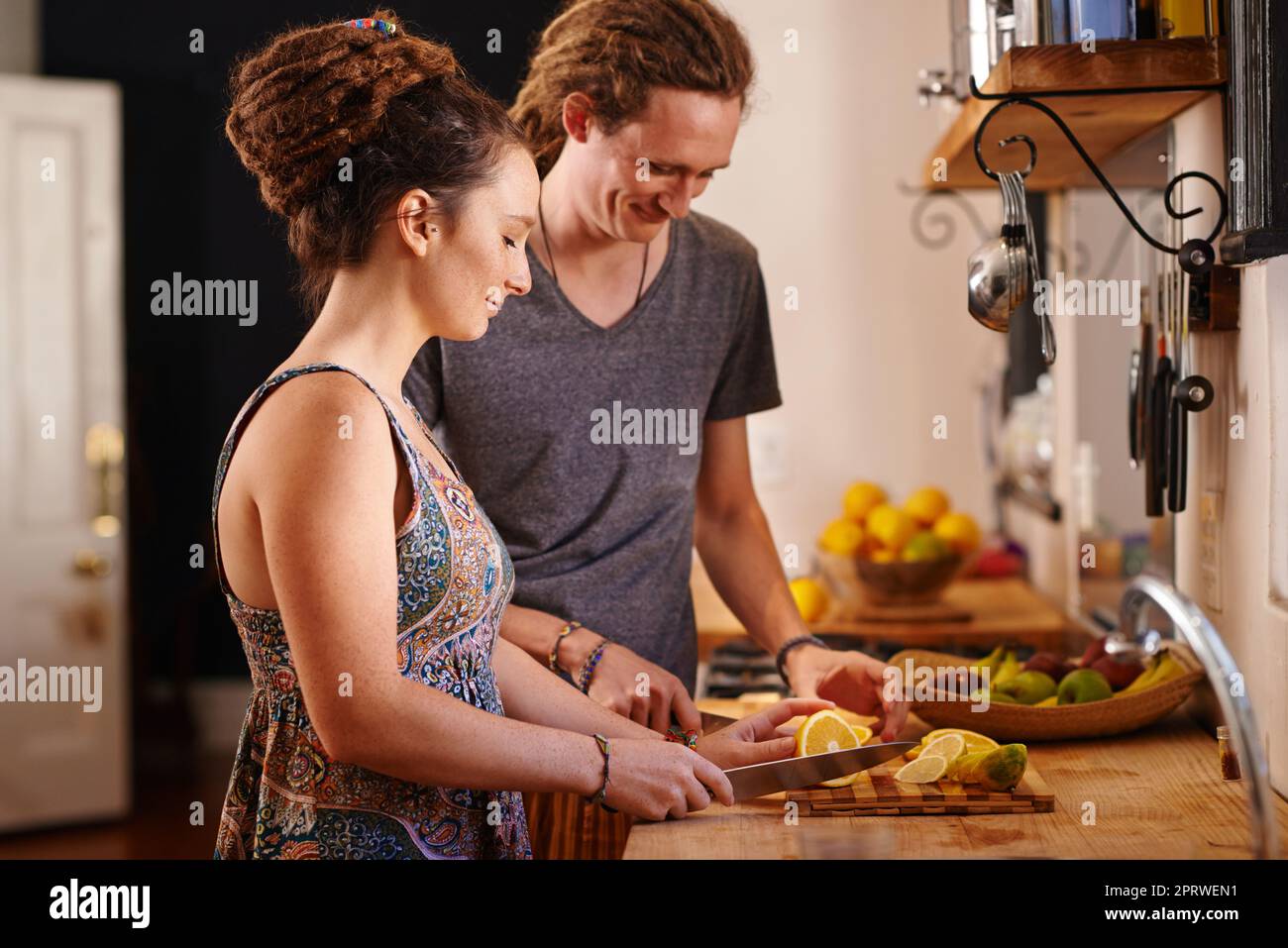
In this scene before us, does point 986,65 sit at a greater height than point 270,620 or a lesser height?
greater

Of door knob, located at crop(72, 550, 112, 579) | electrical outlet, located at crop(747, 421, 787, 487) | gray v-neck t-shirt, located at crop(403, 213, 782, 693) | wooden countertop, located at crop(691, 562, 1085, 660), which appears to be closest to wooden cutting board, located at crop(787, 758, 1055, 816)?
gray v-neck t-shirt, located at crop(403, 213, 782, 693)

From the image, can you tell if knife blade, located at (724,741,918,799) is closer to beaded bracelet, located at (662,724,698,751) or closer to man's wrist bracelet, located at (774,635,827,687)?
beaded bracelet, located at (662,724,698,751)

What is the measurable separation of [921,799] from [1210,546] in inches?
19.2

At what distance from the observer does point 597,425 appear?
56.8 inches

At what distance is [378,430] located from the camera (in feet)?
3.10

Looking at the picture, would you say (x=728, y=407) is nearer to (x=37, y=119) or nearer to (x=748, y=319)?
(x=748, y=319)

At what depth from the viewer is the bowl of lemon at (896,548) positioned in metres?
2.32

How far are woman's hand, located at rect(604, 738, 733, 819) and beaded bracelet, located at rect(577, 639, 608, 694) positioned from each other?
0.29 m

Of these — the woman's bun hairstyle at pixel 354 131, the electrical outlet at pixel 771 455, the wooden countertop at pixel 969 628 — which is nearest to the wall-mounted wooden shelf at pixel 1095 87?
the woman's bun hairstyle at pixel 354 131

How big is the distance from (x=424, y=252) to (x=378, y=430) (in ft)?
0.57

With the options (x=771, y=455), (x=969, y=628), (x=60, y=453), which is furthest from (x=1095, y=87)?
(x=60, y=453)

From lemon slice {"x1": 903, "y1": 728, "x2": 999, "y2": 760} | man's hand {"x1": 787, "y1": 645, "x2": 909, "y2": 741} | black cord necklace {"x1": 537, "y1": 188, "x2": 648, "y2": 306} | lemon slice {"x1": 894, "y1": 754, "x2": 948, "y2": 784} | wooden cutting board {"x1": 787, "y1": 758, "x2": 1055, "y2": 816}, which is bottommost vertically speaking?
wooden cutting board {"x1": 787, "y1": 758, "x2": 1055, "y2": 816}

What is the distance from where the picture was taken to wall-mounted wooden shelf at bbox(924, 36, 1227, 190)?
1244 millimetres
